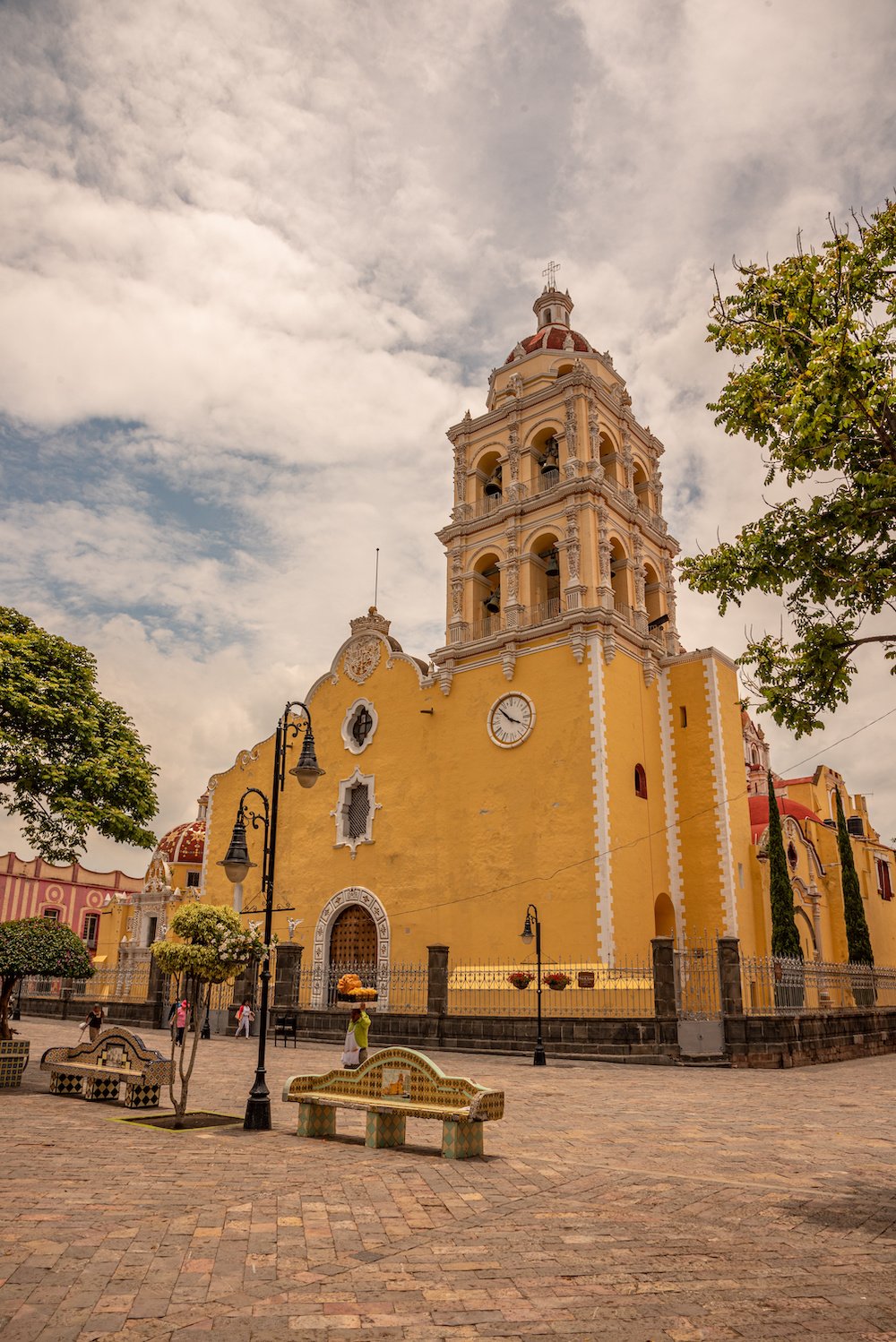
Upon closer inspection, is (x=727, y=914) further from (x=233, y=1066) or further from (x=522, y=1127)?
(x=522, y=1127)

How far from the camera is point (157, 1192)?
→ 718cm

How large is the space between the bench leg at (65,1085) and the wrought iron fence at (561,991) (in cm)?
1148

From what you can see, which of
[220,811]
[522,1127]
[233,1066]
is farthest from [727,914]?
[220,811]

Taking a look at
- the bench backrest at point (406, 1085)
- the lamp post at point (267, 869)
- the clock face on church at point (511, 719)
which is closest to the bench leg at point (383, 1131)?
the bench backrest at point (406, 1085)

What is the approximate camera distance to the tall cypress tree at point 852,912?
1323 inches

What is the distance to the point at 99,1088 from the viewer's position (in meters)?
12.9

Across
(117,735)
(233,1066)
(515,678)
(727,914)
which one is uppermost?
(515,678)

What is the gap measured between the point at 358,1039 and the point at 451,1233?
7.30 m

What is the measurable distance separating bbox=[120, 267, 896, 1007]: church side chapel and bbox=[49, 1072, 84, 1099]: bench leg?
13.2 m

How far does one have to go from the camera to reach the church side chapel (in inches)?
992

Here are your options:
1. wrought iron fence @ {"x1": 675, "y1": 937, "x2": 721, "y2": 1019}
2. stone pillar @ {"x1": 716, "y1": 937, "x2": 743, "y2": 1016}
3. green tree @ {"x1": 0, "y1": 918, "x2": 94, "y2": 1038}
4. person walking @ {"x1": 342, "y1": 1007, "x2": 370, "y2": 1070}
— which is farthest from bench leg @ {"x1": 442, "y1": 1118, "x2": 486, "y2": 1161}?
wrought iron fence @ {"x1": 675, "y1": 937, "x2": 721, "y2": 1019}

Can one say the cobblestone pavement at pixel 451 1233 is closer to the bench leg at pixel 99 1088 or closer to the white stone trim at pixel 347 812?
the bench leg at pixel 99 1088

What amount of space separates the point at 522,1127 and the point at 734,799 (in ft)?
57.6

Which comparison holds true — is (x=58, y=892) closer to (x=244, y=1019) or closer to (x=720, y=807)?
(x=244, y=1019)
